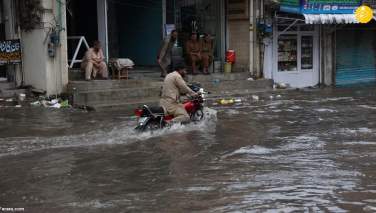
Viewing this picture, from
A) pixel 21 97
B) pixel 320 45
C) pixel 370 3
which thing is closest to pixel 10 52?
pixel 21 97

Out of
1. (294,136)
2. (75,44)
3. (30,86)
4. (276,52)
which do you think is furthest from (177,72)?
(276,52)

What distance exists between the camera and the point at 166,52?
57.3 feet

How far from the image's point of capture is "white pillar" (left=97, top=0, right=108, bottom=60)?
17127mm

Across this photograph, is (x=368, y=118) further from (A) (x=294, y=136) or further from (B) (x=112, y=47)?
(B) (x=112, y=47)

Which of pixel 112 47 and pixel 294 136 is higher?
pixel 112 47

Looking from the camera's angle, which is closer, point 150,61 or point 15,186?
point 15,186

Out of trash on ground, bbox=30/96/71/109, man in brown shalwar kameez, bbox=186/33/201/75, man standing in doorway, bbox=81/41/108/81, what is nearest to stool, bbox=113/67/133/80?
man standing in doorway, bbox=81/41/108/81

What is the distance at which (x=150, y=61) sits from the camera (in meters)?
19.5

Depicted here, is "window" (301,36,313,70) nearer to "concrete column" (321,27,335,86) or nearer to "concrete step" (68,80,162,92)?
→ "concrete column" (321,27,335,86)

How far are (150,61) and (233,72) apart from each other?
279 cm

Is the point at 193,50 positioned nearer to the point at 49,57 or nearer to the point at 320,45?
the point at 49,57

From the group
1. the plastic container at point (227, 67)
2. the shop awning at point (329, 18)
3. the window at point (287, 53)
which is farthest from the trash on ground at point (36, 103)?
the shop awning at point (329, 18)

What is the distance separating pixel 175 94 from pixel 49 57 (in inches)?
218

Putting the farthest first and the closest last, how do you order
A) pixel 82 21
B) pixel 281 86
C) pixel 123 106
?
pixel 281 86
pixel 82 21
pixel 123 106
